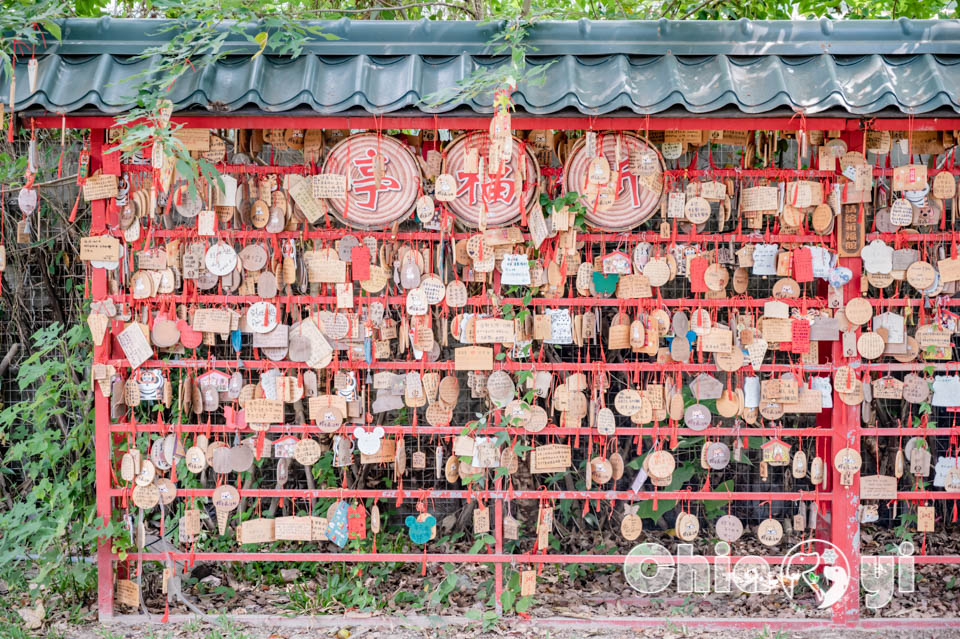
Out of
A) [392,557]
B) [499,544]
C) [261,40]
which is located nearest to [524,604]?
[499,544]

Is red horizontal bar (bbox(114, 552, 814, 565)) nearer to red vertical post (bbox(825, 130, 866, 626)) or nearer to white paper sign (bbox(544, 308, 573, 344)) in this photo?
red vertical post (bbox(825, 130, 866, 626))

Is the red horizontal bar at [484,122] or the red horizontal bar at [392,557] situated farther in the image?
the red horizontal bar at [392,557]

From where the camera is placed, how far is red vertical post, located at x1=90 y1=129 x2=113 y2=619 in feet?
13.0

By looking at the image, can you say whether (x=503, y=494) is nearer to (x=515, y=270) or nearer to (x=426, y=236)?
(x=515, y=270)

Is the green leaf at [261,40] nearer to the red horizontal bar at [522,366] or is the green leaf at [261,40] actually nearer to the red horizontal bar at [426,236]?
the red horizontal bar at [426,236]

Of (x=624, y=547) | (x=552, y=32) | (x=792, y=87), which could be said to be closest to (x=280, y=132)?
(x=552, y=32)

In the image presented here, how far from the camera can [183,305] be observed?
408 cm

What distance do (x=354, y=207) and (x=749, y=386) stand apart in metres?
2.26

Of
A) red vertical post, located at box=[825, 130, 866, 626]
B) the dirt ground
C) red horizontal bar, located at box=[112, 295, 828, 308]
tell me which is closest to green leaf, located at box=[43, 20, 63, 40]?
red horizontal bar, located at box=[112, 295, 828, 308]

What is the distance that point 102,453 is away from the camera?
4.02 m

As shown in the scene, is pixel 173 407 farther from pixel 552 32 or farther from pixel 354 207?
pixel 552 32

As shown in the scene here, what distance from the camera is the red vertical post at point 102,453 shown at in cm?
396

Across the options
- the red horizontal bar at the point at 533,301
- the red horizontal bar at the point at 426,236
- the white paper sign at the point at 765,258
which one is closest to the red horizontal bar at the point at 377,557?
the red horizontal bar at the point at 533,301

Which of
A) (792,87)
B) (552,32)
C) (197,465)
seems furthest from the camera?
(197,465)
